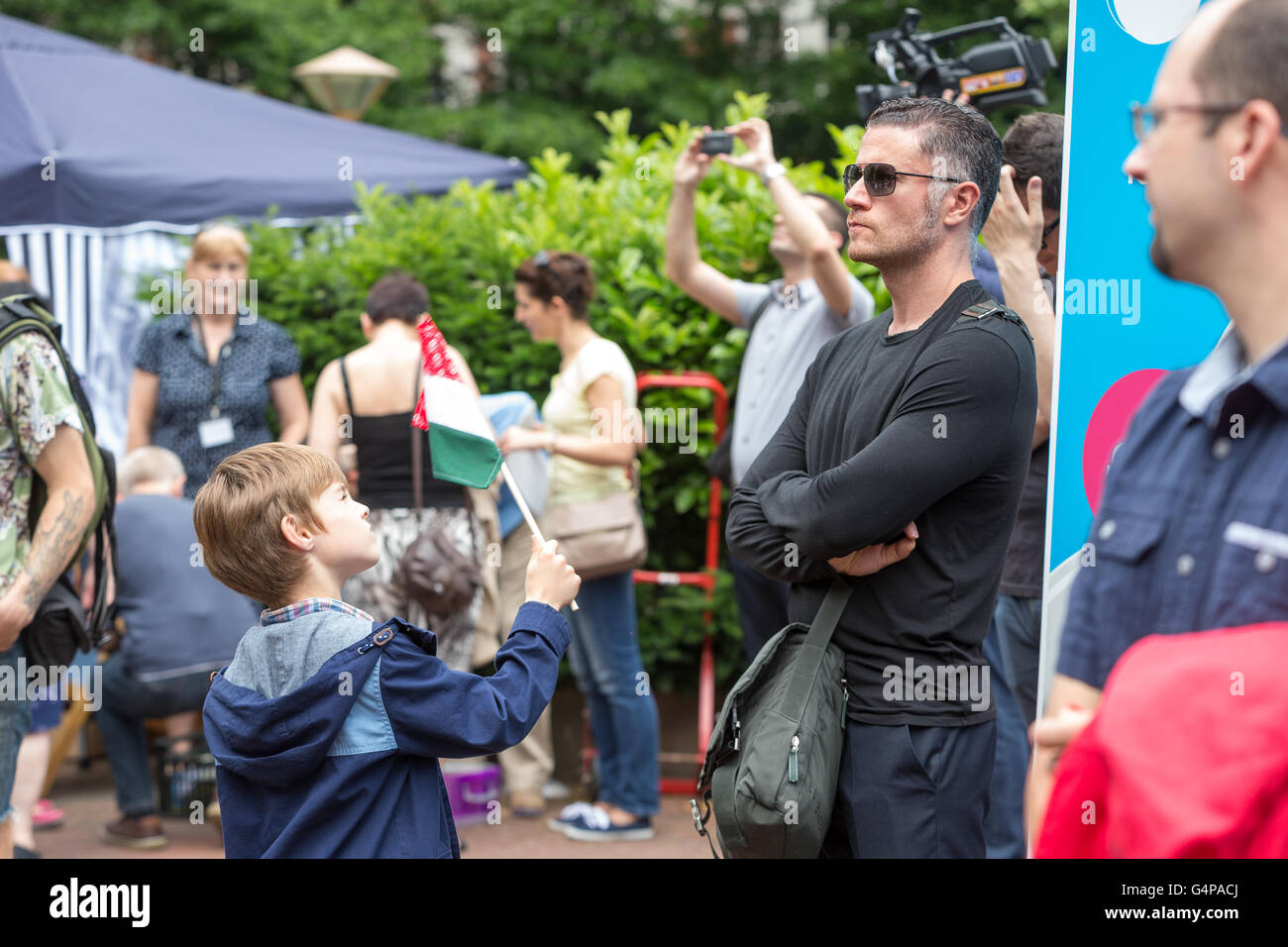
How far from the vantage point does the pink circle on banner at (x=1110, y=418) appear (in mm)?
3135

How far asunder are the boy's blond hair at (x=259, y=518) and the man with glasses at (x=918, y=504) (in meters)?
0.90

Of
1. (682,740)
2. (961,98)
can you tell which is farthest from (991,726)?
(682,740)

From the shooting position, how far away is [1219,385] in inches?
61.9

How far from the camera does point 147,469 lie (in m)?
5.46

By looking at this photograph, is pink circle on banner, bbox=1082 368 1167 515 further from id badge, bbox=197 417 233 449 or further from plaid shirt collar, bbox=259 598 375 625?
id badge, bbox=197 417 233 449

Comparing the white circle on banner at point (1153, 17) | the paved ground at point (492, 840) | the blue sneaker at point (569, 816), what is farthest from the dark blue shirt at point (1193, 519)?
the blue sneaker at point (569, 816)

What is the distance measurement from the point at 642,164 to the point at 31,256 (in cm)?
454

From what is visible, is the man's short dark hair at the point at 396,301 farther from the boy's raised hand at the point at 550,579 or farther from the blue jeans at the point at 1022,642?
the boy's raised hand at the point at 550,579

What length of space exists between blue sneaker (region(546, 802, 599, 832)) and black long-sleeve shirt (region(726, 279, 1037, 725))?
9.94 feet

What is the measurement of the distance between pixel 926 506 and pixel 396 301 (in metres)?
3.19

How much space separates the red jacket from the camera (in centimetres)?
133

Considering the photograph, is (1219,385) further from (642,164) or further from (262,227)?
(262,227)

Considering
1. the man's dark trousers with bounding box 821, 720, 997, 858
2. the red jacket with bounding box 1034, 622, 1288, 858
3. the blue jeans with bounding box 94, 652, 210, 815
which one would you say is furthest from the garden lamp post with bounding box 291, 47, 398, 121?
the red jacket with bounding box 1034, 622, 1288, 858

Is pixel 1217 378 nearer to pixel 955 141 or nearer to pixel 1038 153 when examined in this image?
pixel 955 141
